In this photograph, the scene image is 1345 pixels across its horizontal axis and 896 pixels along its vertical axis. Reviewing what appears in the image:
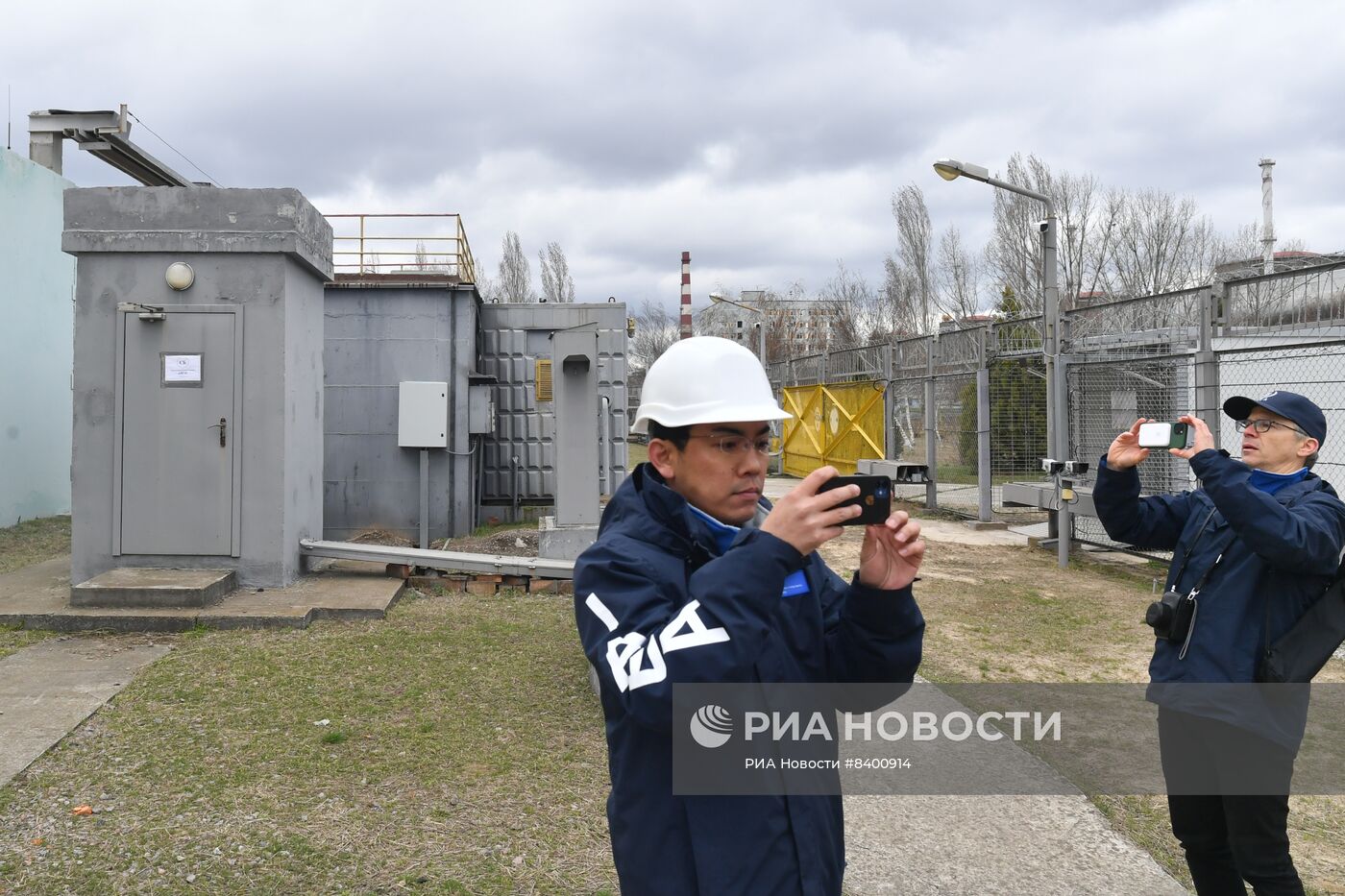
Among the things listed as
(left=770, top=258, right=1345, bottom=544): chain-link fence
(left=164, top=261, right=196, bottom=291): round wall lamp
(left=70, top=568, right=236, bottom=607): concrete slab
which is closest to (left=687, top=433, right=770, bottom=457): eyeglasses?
(left=70, top=568, right=236, bottom=607): concrete slab

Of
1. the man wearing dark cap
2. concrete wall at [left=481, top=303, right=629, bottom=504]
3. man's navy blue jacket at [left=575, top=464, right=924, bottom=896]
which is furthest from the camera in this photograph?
concrete wall at [left=481, top=303, right=629, bottom=504]

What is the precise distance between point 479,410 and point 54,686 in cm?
775

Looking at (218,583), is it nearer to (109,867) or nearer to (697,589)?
(109,867)

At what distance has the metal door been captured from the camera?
26.5 ft

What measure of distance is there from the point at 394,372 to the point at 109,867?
32.7 ft

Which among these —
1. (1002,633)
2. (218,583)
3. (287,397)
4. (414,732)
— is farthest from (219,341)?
(1002,633)

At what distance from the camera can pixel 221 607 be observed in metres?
7.61

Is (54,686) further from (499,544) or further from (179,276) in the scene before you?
(499,544)

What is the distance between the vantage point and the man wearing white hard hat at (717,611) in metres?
1.67

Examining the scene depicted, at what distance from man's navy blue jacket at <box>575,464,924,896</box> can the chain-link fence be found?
7925 millimetres

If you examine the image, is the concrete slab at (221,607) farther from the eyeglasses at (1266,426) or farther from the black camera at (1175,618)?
the eyeglasses at (1266,426)

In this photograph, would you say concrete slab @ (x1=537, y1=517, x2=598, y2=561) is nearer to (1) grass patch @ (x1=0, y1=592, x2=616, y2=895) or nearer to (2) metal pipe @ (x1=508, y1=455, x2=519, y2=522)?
(1) grass patch @ (x1=0, y1=592, x2=616, y2=895)

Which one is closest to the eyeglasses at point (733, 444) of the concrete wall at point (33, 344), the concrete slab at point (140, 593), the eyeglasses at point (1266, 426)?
the eyeglasses at point (1266, 426)

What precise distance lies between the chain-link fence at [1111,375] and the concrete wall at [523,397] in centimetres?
530
